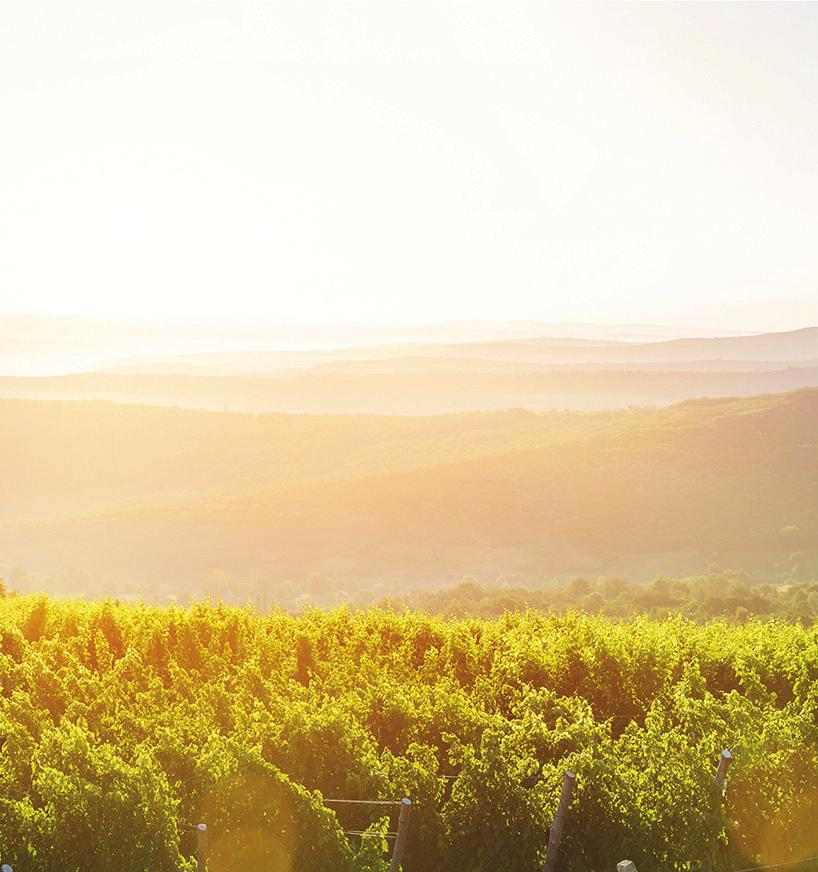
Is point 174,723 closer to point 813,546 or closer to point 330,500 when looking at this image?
point 813,546

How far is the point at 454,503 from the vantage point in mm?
→ 135875

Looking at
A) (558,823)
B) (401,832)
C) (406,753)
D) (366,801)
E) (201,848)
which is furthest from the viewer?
(406,753)

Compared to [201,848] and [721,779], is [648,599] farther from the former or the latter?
Result: [201,848]

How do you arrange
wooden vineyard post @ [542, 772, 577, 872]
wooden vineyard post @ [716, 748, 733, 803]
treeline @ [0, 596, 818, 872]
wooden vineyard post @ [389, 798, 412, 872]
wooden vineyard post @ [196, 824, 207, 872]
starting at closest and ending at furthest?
wooden vineyard post @ [196, 824, 207, 872] < wooden vineyard post @ [389, 798, 412, 872] < treeline @ [0, 596, 818, 872] < wooden vineyard post @ [542, 772, 577, 872] < wooden vineyard post @ [716, 748, 733, 803]

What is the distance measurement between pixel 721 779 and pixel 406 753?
4.59 meters

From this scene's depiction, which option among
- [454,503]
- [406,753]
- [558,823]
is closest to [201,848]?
[406,753]

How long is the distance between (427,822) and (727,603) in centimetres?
5878

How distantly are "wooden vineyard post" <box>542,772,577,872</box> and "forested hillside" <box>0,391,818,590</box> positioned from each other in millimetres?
98208

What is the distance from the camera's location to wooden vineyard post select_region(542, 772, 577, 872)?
11242mm

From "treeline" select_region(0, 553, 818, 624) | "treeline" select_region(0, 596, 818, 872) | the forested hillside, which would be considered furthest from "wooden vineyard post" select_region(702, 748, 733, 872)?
the forested hillside

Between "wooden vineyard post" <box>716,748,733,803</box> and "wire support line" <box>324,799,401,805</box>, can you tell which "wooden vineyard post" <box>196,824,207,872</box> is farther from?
"wooden vineyard post" <box>716,748,733,803</box>

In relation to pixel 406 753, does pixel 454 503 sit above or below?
below

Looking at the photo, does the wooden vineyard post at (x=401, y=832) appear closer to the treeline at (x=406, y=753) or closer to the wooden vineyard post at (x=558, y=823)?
the treeline at (x=406, y=753)

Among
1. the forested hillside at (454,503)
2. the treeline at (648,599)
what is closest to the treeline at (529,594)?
the treeline at (648,599)
